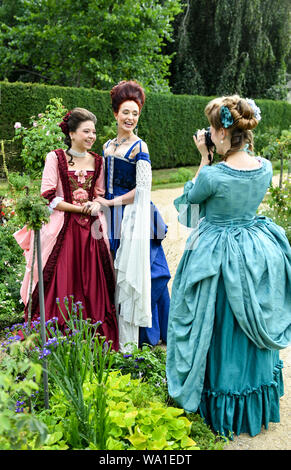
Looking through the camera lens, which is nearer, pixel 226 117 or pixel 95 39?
pixel 226 117

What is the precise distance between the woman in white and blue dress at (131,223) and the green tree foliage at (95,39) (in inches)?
338

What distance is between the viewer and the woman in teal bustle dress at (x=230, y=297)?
226 cm

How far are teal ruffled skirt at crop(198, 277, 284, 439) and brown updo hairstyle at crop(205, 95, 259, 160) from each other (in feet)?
2.26

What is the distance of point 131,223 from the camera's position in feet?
10.4

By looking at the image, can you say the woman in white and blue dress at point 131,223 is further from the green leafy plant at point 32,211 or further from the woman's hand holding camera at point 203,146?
the green leafy plant at point 32,211

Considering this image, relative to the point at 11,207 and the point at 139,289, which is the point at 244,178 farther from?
the point at 11,207

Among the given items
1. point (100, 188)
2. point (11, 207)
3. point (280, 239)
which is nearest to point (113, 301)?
point (100, 188)

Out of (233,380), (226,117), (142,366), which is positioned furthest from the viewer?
(142,366)

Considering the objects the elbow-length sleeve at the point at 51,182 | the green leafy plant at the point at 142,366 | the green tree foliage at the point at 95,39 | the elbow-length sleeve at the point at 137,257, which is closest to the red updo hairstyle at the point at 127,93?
the elbow-length sleeve at the point at 137,257

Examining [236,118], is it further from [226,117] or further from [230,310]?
[230,310]

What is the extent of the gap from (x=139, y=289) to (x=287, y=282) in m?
1.01

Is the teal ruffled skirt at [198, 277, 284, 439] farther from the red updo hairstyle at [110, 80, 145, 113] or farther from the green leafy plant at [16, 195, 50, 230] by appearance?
the red updo hairstyle at [110, 80, 145, 113]

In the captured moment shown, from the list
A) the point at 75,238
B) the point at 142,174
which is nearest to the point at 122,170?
the point at 142,174

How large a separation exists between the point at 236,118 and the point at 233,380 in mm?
1275
